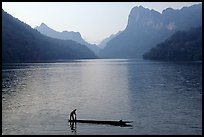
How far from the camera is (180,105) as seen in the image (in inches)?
2372

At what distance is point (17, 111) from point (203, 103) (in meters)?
35.5

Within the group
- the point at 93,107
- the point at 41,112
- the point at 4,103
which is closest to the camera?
the point at 41,112

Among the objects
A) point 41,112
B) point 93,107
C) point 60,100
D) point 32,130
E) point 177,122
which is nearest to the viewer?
point 32,130

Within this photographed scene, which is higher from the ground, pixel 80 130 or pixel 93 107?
pixel 93 107

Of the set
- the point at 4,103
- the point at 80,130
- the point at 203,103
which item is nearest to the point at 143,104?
the point at 203,103

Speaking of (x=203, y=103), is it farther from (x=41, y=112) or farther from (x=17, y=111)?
(x=17, y=111)

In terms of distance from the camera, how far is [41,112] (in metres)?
55.0

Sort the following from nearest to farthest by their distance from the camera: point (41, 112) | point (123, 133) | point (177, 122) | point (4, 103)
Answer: point (123, 133) < point (177, 122) < point (41, 112) < point (4, 103)

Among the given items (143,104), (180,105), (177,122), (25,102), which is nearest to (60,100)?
(25,102)

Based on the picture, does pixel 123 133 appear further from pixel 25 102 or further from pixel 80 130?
pixel 25 102

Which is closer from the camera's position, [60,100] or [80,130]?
[80,130]

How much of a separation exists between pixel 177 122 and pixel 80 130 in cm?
1434

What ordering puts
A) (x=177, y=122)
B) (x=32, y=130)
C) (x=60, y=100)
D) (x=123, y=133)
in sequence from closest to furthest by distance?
(x=123, y=133) < (x=32, y=130) < (x=177, y=122) < (x=60, y=100)

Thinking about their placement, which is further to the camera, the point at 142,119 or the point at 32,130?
the point at 142,119
